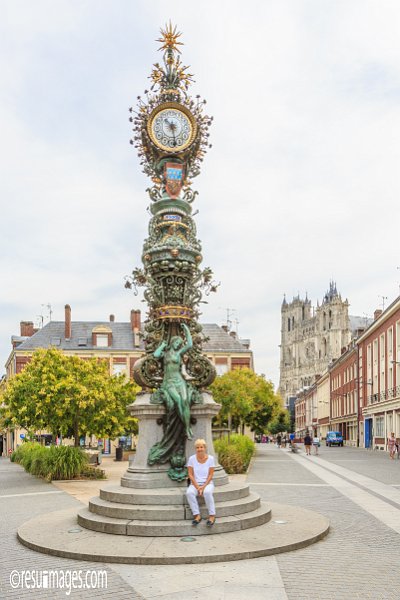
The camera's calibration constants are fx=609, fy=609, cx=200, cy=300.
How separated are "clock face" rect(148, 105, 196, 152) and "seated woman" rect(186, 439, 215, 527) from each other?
6.72 metres

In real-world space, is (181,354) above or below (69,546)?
above

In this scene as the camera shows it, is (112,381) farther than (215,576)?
Yes

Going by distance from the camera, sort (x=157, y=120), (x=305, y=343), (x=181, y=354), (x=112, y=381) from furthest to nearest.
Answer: (x=305, y=343)
(x=112, y=381)
(x=157, y=120)
(x=181, y=354)

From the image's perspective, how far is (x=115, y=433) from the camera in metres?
22.4

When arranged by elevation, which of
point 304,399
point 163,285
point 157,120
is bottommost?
point 304,399

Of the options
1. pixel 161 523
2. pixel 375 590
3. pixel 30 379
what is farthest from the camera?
pixel 30 379

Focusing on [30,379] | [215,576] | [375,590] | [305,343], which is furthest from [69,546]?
[305,343]

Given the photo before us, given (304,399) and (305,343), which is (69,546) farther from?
(305,343)

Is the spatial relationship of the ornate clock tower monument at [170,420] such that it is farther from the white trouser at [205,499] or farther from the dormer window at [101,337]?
the dormer window at [101,337]

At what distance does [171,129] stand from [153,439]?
21.6 ft

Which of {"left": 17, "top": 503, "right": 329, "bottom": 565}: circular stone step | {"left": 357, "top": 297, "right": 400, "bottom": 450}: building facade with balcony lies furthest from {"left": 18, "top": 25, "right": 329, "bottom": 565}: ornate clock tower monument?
{"left": 357, "top": 297, "right": 400, "bottom": 450}: building facade with balcony

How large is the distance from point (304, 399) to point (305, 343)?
66579 millimetres
